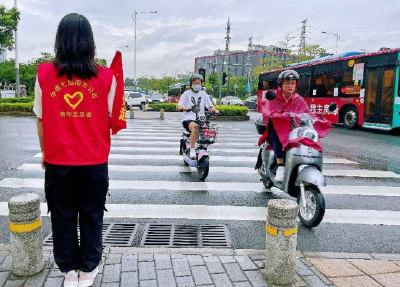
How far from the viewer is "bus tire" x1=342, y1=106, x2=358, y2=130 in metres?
15.6

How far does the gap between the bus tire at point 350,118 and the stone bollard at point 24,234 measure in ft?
49.8

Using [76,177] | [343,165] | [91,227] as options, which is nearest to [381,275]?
[91,227]

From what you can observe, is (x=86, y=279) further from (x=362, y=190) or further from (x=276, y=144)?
(x=362, y=190)

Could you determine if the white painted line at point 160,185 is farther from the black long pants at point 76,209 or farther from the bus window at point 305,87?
the bus window at point 305,87

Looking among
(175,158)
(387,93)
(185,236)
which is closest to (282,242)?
(185,236)

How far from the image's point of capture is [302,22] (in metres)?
48.5

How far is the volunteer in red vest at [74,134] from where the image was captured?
7.95 feet

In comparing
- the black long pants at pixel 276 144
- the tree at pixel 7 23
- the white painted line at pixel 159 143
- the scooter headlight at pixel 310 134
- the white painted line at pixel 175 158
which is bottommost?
the white painted line at pixel 175 158

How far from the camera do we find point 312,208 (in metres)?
4.13

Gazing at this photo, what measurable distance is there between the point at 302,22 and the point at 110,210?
1956 inches

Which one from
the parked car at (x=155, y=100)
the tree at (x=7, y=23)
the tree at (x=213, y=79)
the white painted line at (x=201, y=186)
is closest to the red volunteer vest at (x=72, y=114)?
the white painted line at (x=201, y=186)

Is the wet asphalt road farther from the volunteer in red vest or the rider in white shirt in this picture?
the volunteer in red vest

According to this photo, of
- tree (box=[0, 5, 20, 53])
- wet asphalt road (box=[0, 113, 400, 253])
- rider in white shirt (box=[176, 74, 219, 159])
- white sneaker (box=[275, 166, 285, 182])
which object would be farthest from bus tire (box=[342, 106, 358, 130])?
tree (box=[0, 5, 20, 53])

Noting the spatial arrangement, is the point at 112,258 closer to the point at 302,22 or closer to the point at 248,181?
the point at 248,181
